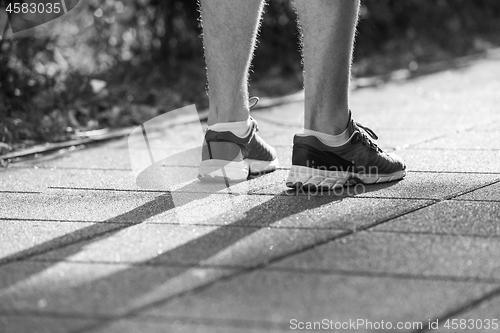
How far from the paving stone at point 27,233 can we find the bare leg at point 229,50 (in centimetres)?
84

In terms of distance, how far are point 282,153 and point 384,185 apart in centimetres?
85

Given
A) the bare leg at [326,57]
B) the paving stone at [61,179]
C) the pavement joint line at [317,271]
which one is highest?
the bare leg at [326,57]

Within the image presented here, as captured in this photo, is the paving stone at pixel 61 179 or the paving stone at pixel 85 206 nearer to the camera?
the paving stone at pixel 85 206

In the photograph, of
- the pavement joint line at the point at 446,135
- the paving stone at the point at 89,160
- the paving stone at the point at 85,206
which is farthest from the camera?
the pavement joint line at the point at 446,135

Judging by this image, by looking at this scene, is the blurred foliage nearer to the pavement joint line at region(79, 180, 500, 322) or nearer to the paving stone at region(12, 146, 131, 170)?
the paving stone at region(12, 146, 131, 170)

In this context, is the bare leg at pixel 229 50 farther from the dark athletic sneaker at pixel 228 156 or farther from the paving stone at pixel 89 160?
the paving stone at pixel 89 160

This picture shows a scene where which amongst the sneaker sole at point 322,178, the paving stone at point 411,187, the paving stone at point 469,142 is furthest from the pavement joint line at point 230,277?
the paving stone at point 469,142

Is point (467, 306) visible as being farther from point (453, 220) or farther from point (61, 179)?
point (61, 179)

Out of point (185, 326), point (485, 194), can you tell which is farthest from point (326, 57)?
point (185, 326)

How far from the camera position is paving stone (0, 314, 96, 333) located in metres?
1.68

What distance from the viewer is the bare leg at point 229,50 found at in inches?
119

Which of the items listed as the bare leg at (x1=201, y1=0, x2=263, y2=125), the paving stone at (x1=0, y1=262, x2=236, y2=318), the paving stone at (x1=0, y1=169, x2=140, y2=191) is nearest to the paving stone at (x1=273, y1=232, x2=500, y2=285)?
the paving stone at (x1=0, y1=262, x2=236, y2=318)

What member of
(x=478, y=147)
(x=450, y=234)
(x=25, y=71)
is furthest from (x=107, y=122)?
(x=450, y=234)

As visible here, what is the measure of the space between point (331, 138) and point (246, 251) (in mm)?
865
